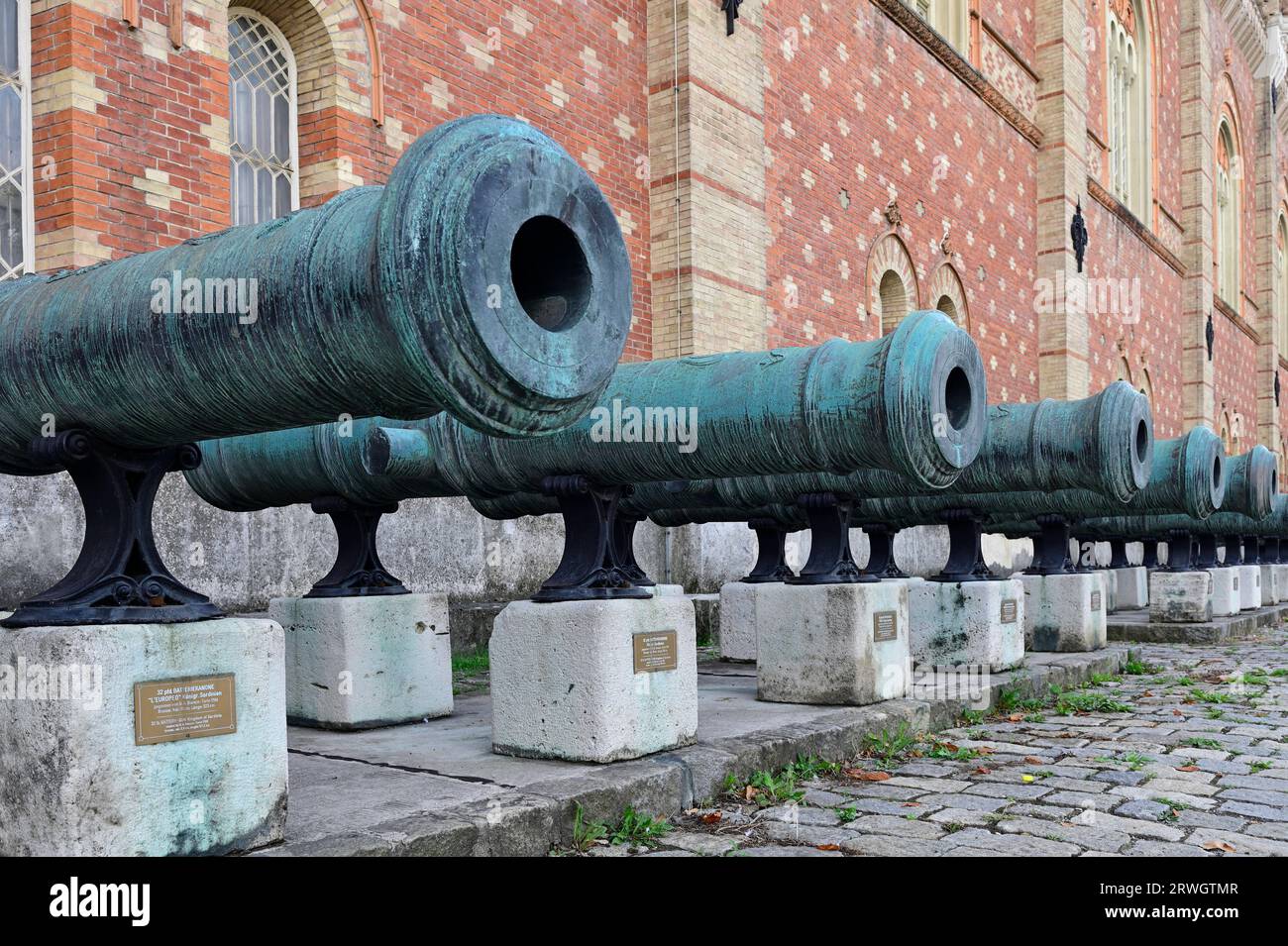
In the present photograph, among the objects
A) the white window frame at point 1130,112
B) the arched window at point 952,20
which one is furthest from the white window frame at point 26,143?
the white window frame at point 1130,112

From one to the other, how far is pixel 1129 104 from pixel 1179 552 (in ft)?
54.9

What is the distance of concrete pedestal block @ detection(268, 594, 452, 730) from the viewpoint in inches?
195

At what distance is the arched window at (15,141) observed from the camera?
607cm

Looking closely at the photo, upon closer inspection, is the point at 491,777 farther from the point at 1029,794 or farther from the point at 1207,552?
the point at 1207,552

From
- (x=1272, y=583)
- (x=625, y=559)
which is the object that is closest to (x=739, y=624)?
(x=625, y=559)

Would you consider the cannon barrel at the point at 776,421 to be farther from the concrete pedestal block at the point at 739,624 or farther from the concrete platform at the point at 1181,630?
the concrete platform at the point at 1181,630

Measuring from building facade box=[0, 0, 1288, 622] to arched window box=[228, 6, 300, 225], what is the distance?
0.02 meters

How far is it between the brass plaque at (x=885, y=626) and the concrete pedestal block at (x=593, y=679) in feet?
4.75

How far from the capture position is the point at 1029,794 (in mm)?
4375

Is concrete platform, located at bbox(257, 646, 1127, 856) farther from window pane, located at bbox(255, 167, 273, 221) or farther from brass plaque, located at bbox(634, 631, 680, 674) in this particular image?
window pane, located at bbox(255, 167, 273, 221)

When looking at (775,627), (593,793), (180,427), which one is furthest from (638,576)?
(180,427)

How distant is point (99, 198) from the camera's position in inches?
242

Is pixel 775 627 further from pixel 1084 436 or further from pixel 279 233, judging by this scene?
pixel 279 233

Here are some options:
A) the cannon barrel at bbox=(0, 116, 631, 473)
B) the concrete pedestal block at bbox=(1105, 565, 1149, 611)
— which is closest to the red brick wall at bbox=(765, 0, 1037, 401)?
the concrete pedestal block at bbox=(1105, 565, 1149, 611)
